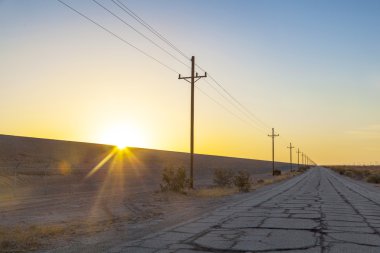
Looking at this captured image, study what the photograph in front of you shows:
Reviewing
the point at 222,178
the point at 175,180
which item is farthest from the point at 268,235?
→ the point at 222,178

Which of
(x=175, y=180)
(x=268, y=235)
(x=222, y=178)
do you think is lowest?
(x=268, y=235)

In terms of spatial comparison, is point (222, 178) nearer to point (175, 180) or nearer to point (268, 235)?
point (175, 180)

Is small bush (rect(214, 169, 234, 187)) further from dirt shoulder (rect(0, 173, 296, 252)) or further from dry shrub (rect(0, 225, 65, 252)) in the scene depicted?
dry shrub (rect(0, 225, 65, 252))

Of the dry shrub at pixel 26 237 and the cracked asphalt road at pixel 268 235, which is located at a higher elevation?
the cracked asphalt road at pixel 268 235

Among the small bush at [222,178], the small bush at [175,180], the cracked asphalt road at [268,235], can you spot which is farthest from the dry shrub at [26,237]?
the small bush at [222,178]

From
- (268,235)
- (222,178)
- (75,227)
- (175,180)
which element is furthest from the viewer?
(222,178)

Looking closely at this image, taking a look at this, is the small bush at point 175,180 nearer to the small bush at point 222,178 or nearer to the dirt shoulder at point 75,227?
the dirt shoulder at point 75,227

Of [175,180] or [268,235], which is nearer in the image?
[268,235]

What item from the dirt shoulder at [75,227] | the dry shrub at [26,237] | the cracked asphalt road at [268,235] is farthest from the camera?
the dirt shoulder at [75,227]

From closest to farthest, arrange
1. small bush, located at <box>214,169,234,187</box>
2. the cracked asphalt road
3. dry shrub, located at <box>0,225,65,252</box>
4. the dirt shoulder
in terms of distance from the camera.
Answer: the cracked asphalt road
dry shrub, located at <box>0,225,65,252</box>
the dirt shoulder
small bush, located at <box>214,169,234,187</box>

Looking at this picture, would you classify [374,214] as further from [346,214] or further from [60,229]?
[60,229]

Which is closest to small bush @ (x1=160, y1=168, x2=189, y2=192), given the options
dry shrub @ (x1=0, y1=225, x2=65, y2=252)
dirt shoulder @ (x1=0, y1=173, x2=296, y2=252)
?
dirt shoulder @ (x1=0, y1=173, x2=296, y2=252)

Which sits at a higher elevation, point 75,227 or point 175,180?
point 175,180

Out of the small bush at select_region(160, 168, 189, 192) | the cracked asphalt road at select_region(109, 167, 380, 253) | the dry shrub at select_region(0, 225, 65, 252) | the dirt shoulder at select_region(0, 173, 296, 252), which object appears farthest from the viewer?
the small bush at select_region(160, 168, 189, 192)
